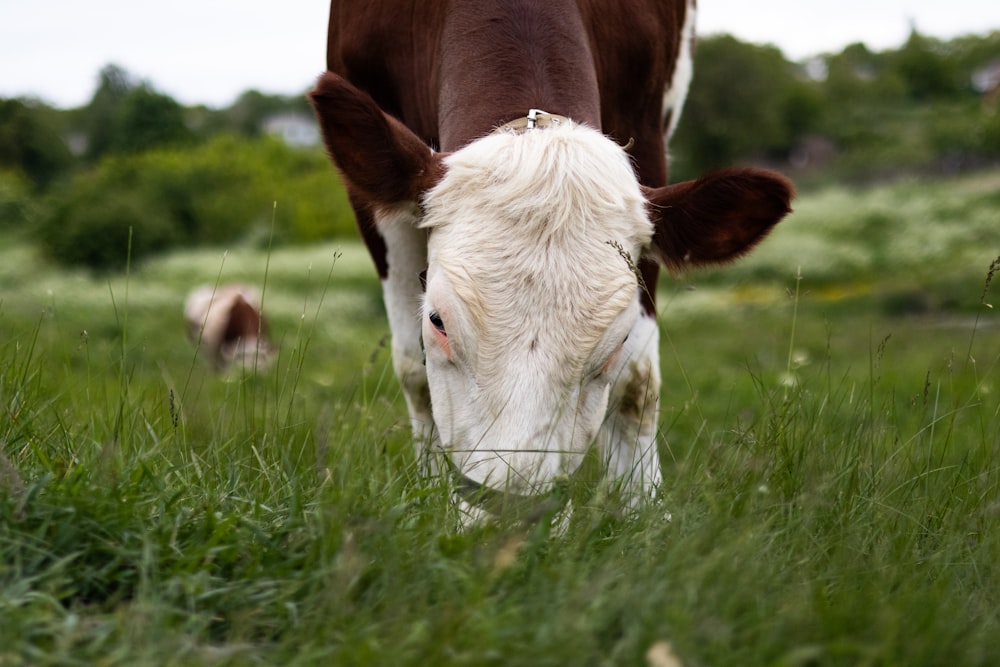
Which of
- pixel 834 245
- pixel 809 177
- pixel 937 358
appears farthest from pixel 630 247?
pixel 809 177

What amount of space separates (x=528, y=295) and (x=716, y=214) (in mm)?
865

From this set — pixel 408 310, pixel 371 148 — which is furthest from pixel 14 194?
pixel 371 148

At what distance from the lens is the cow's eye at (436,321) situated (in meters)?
3.05

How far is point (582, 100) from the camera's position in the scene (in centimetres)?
358

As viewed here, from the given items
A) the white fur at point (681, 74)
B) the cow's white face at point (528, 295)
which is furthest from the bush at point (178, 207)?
the cow's white face at point (528, 295)

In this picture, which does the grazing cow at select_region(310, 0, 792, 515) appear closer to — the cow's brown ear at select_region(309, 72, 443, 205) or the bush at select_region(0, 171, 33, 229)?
the cow's brown ear at select_region(309, 72, 443, 205)

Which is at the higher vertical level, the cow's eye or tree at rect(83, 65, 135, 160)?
tree at rect(83, 65, 135, 160)

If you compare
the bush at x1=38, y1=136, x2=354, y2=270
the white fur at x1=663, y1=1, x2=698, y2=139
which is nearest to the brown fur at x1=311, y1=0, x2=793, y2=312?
the white fur at x1=663, y1=1, x2=698, y2=139

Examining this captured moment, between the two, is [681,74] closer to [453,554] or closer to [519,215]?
[519,215]

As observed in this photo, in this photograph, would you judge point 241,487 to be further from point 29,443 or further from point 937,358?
point 937,358

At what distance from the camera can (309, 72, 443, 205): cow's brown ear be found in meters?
3.03

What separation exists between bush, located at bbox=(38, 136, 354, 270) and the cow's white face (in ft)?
102

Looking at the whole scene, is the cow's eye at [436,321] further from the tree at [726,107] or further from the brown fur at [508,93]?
the tree at [726,107]

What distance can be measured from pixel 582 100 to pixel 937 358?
25.3ft
